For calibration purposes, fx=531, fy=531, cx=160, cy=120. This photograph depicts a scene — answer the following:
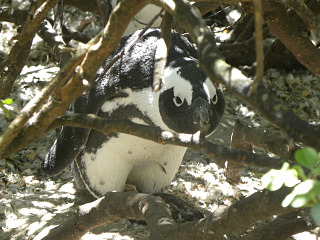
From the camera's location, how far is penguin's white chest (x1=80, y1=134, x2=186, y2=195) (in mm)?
2004

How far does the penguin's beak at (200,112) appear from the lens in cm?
170

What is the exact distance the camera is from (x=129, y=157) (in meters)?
2.05

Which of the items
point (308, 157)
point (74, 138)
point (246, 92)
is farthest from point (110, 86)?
point (308, 157)

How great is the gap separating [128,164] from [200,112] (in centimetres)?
50

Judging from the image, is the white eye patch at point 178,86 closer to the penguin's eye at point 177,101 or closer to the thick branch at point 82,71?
the penguin's eye at point 177,101

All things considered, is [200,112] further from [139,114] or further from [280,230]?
[280,230]

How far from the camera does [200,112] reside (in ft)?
5.62

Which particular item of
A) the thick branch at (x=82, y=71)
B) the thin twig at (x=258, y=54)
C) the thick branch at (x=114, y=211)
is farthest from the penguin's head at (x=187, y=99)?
the thin twig at (x=258, y=54)

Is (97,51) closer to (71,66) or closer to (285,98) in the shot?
(71,66)

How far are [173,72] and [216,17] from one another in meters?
2.08

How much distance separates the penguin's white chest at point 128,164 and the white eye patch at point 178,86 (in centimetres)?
27

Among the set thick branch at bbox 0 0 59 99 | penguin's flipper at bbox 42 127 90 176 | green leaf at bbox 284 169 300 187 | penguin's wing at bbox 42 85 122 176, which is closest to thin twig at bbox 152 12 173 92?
thick branch at bbox 0 0 59 99

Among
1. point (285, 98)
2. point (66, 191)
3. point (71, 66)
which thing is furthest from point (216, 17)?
point (71, 66)

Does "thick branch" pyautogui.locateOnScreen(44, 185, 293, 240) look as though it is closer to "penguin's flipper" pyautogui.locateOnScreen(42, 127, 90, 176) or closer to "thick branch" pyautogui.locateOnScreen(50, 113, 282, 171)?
"thick branch" pyautogui.locateOnScreen(50, 113, 282, 171)
